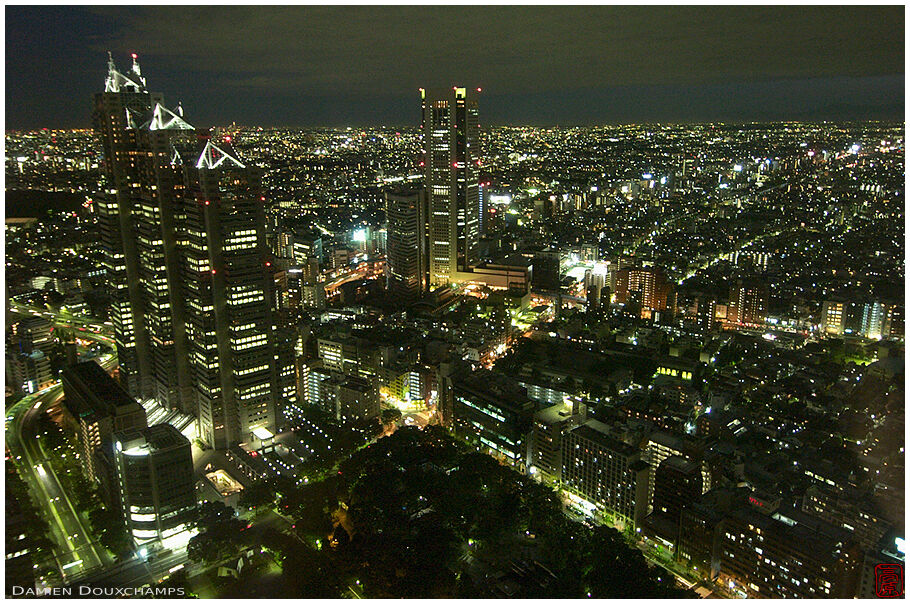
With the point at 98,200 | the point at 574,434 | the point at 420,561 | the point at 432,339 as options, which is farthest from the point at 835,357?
the point at 98,200

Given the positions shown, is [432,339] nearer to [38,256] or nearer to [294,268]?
[294,268]

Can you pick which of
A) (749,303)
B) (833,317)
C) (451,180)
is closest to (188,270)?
(451,180)

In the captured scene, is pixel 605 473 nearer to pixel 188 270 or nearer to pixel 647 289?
pixel 188 270

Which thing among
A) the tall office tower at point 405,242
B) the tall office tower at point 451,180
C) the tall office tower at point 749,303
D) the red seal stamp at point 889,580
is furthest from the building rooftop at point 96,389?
the tall office tower at point 749,303

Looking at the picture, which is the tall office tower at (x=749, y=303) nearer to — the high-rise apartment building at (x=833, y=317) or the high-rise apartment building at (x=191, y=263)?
the high-rise apartment building at (x=833, y=317)

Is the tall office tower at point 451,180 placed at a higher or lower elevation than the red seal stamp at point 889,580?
higher

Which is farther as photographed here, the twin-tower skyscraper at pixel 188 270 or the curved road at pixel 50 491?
the twin-tower skyscraper at pixel 188 270

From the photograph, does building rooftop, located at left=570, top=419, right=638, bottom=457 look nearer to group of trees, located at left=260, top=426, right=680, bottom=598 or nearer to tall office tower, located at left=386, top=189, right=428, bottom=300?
group of trees, located at left=260, top=426, right=680, bottom=598
